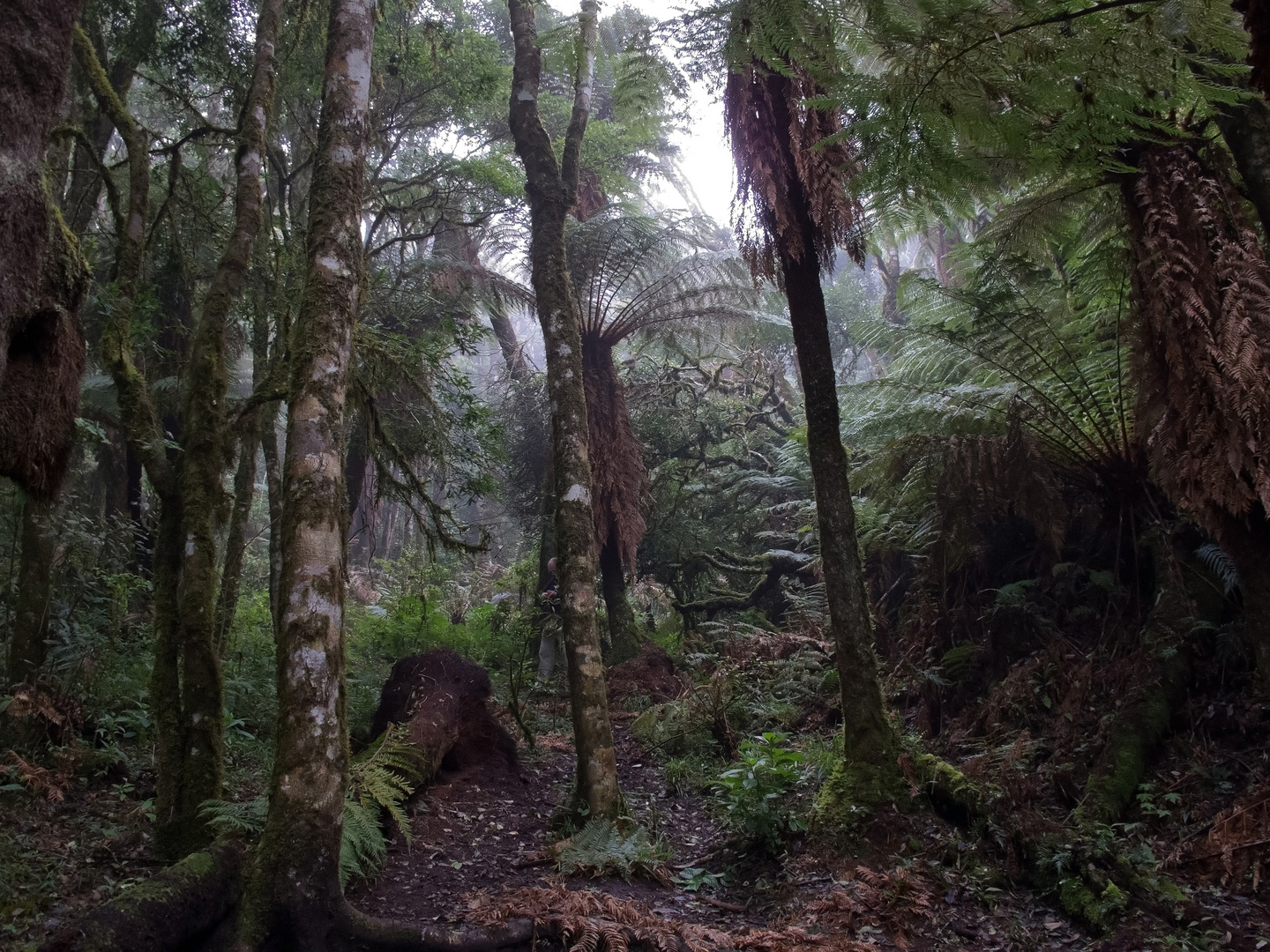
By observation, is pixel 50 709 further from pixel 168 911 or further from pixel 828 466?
pixel 828 466

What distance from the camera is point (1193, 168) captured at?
4.14 metres

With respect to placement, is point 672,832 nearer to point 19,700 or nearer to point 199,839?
point 199,839

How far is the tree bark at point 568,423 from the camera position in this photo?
497cm

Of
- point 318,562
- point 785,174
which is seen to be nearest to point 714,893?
point 318,562

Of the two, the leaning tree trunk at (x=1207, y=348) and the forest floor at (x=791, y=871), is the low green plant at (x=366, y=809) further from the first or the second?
the leaning tree trunk at (x=1207, y=348)

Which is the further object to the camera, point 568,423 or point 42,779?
point 568,423

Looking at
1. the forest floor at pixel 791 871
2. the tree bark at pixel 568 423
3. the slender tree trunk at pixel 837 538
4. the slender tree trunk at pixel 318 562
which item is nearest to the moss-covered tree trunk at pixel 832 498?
the slender tree trunk at pixel 837 538

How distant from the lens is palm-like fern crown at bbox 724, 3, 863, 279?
4.77m

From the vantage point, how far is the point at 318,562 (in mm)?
3471

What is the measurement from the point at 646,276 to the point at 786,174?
22.9 ft

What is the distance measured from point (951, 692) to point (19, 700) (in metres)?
6.83

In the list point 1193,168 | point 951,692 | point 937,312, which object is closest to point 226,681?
point 951,692

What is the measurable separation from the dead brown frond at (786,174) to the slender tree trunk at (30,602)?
5728 mm

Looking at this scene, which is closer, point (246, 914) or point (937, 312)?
point (246, 914)
